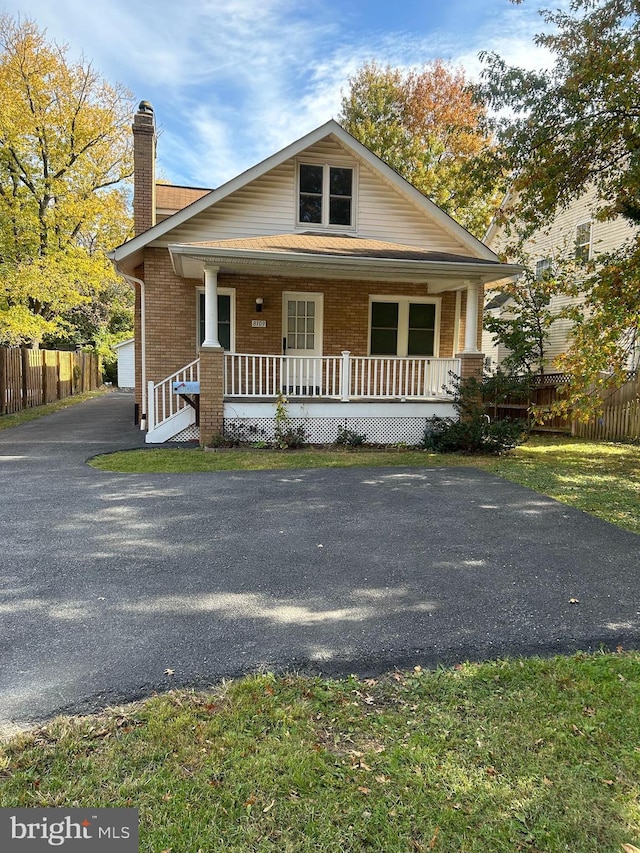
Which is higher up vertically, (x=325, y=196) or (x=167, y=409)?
(x=325, y=196)

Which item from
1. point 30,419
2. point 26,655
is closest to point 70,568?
point 26,655

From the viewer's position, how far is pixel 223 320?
12.7 metres

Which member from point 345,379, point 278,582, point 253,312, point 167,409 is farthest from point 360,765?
point 253,312

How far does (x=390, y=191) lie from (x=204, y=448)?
7.85 metres

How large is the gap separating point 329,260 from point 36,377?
44.7ft

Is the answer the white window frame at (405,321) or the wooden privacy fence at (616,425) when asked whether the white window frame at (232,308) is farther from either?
the wooden privacy fence at (616,425)

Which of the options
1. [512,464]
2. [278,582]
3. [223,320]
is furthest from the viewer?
[223,320]

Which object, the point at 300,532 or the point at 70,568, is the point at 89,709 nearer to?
the point at 70,568

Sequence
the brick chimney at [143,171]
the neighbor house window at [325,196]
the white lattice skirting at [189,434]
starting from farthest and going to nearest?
the brick chimney at [143,171] → the neighbor house window at [325,196] → the white lattice skirting at [189,434]

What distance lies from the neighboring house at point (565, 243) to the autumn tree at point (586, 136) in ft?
19.3

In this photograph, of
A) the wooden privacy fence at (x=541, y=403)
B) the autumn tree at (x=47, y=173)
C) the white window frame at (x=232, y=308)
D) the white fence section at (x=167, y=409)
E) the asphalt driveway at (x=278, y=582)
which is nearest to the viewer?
the asphalt driveway at (x=278, y=582)

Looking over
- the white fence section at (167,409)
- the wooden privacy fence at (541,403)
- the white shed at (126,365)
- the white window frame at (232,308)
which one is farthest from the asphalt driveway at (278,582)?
the white shed at (126,365)

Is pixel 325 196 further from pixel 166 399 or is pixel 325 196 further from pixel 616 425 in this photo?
pixel 616 425

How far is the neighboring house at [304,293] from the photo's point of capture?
35.4 feet
